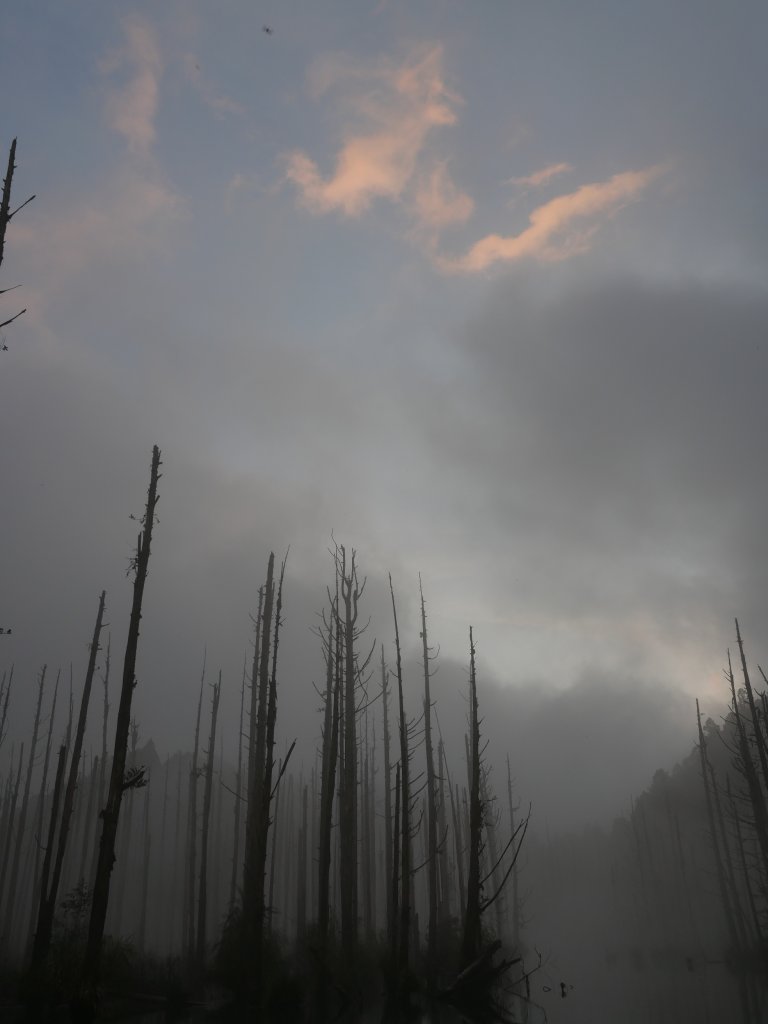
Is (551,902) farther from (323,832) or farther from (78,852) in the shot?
(323,832)

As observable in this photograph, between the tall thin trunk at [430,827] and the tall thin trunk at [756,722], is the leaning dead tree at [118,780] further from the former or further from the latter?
the tall thin trunk at [756,722]

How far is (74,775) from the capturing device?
63.6 ft

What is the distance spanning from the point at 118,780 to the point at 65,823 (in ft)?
25.7

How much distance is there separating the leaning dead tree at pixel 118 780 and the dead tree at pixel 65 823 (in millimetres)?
3616

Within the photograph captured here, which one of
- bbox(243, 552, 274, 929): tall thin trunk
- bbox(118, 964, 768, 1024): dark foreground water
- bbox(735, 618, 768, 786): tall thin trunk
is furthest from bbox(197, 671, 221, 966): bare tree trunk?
bbox(735, 618, 768, 786): tall thin trunk

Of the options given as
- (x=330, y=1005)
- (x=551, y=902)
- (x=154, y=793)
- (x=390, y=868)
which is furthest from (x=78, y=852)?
Result: (x=330, y=1005)

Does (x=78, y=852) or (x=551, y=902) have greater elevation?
(x=78, y=852)

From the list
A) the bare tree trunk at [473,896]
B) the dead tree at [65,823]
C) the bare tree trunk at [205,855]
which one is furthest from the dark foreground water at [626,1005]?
the bare tree trunk at [205,855]

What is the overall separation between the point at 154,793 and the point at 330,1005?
241 ft

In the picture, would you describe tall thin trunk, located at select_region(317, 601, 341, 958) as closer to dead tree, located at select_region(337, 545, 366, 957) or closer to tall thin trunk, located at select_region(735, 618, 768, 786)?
dead tree, located at select_region(337, 545, 366, 957)

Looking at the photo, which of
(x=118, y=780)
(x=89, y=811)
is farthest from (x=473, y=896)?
(x=89, y=811)

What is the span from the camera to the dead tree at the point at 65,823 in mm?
16031

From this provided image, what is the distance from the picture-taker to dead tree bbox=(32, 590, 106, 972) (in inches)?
631

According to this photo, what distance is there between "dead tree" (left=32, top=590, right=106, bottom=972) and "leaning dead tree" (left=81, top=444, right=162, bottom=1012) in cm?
362
